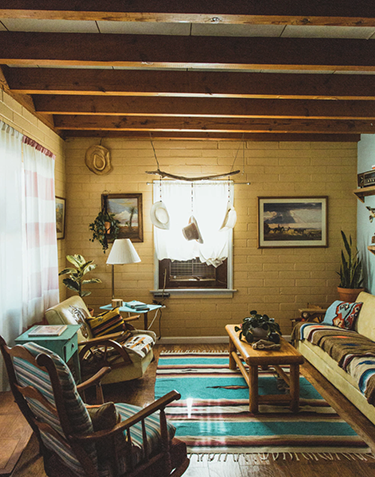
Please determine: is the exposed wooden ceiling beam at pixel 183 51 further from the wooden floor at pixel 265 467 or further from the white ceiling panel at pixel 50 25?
the wooden floor at pixel 265 467

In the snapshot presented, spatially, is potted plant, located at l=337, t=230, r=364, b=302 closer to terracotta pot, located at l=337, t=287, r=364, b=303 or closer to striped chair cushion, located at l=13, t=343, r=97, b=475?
terracotta pot, located at l=337, t=287, r=364, b=303

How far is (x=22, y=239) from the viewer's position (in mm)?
3318

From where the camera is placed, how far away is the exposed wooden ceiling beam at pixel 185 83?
10.5 ft

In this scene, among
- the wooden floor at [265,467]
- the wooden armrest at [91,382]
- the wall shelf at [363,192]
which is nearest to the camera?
the wooden armrest at [91,382]

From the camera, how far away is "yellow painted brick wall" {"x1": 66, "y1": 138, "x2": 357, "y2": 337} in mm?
4973

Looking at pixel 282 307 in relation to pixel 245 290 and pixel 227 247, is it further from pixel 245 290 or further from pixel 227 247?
pixel 227 247

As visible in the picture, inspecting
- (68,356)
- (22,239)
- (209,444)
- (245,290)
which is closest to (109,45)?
(22,239)

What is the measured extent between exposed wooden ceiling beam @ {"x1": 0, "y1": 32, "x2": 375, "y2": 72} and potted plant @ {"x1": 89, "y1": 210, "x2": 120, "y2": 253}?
2.39 m

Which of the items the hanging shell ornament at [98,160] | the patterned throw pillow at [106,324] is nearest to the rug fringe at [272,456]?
the patterned throw pillow at [106,324]

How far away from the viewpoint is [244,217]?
199 inches

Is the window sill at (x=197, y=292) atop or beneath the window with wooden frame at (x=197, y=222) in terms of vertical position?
beneath

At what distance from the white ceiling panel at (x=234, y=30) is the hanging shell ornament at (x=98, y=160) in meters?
2.57

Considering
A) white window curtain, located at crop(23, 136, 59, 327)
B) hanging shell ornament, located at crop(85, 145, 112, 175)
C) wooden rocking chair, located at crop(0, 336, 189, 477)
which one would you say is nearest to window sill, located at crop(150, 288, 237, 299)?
white window curtain, located at crop(23, 136, 59, 327)

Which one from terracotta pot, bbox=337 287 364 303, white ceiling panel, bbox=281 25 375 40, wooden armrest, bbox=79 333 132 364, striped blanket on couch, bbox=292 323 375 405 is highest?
white ceiling panel, bbox=281 25 375 40
